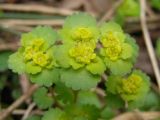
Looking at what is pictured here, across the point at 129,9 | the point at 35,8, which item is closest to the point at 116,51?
the point at 129,9

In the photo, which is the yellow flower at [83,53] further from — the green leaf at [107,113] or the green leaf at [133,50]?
the green leaf at [107,113]

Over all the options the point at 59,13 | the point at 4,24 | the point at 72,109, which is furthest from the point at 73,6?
the point at 72,109

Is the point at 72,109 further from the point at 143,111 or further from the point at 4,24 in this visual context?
the point at 4,24

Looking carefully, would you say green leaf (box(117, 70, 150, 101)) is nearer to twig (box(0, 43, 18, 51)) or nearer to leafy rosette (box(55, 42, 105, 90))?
leafy rosette (box(55, 42, 105, 90))

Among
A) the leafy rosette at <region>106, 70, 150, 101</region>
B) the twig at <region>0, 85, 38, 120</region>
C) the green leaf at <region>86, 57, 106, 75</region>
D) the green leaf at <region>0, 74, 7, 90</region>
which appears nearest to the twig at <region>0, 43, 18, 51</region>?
the green leaf at <region>0, 74, 7, 90</region>

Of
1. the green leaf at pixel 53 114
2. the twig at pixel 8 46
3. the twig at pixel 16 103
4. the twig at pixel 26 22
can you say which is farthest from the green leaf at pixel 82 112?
the twig at pixel 26 22

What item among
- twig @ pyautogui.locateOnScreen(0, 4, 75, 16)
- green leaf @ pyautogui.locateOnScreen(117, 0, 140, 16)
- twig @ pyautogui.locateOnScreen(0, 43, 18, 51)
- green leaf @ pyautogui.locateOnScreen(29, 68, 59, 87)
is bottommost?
green leaf @ pyautogui.locateOnScreen(29, 68, 59, 87)
